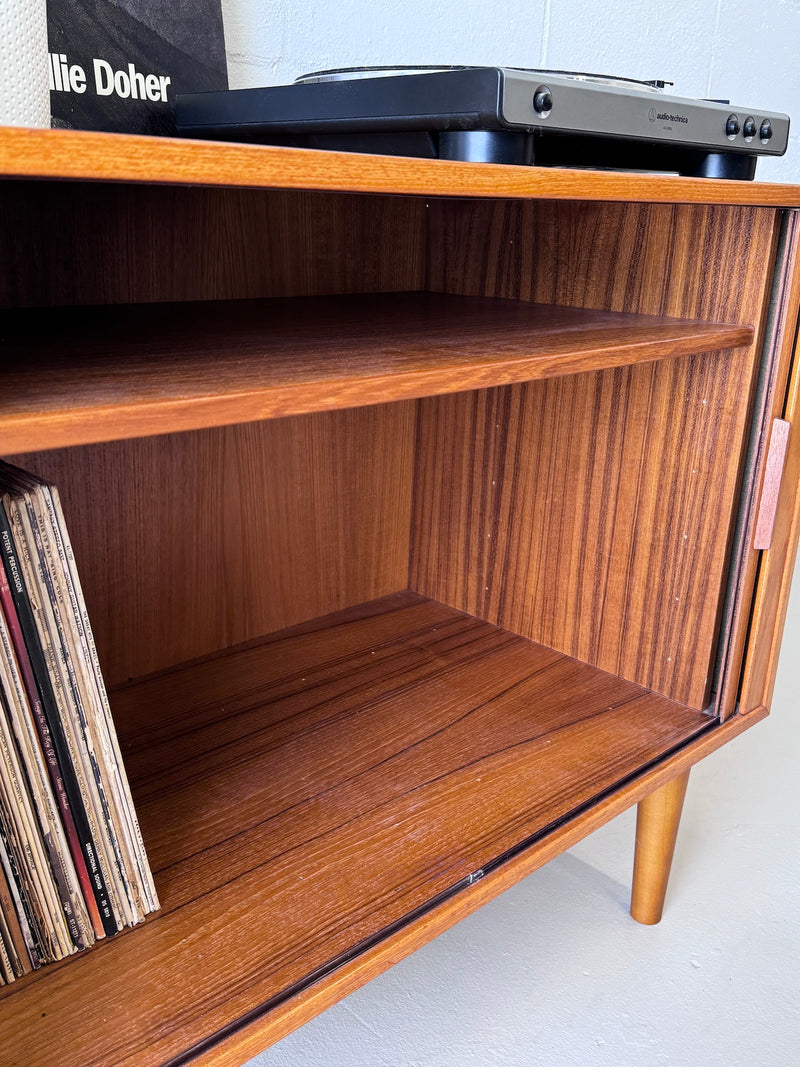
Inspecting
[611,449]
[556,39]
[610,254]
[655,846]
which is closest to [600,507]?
[611,449]

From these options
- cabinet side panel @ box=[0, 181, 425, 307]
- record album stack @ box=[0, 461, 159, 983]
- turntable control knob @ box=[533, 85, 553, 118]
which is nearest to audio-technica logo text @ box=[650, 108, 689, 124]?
turntable control knob @ box=[533, 85, 553, 118]

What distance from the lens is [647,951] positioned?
1.09 m

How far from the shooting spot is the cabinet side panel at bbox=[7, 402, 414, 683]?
0.94 meters

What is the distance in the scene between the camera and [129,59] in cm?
82

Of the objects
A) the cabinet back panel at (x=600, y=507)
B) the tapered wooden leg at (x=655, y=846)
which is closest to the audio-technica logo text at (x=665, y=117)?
the cabinet back panel at (x=600, y=507)

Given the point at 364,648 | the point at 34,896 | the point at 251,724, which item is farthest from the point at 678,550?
the point at 34,896

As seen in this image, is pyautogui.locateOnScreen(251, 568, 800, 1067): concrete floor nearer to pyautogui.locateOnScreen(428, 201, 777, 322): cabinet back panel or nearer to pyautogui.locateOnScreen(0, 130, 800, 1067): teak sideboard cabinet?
pyautogui.locateOnScreen(0, 130, 800, 1067): teak sideboard cabinet

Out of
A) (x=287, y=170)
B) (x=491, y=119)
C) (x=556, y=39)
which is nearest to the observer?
(x=287, y=170)

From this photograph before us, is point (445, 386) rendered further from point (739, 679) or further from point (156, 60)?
point (739, 679)

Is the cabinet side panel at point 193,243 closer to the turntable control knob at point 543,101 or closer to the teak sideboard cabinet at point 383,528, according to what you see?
the teak sideboard cabinet at point 383,528

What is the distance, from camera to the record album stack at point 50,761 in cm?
57

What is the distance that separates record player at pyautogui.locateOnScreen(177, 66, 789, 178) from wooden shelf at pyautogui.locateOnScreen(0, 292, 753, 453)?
139 mm

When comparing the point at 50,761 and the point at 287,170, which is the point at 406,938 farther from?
the point at 287,170

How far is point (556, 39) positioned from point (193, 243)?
0.76 meters
